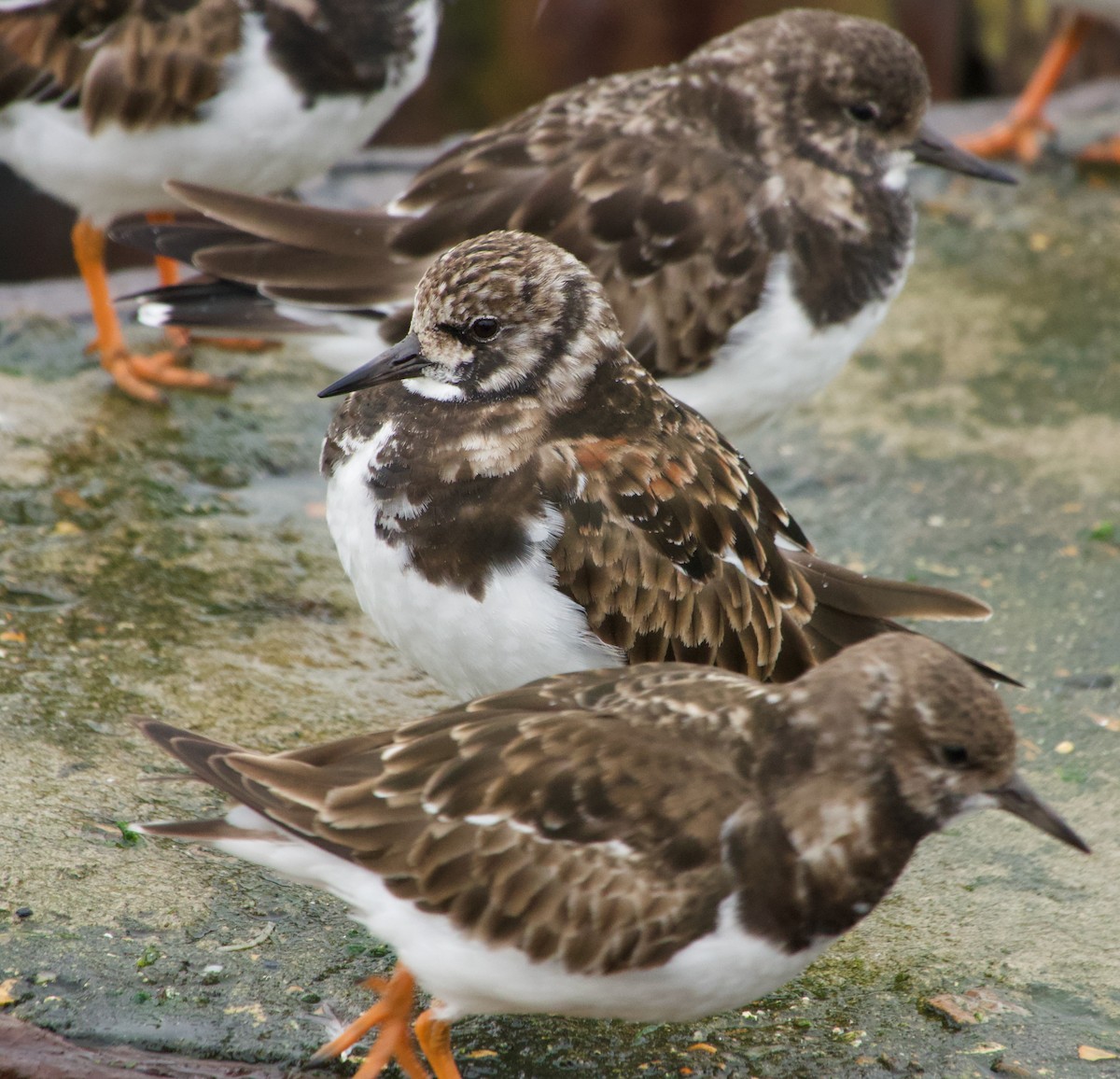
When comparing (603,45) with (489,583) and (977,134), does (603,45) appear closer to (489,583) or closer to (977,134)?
(977,134)

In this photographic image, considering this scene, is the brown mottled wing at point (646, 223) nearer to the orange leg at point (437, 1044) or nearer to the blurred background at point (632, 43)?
the orange leg at point (437, 1044)

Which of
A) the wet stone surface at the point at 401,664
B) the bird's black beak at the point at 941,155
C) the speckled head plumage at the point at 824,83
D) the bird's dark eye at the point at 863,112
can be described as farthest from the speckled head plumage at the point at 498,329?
the bird's black beak at the point at 941,155

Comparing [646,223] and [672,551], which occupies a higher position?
[646,223]

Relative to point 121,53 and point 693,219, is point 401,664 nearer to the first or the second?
point 693,219

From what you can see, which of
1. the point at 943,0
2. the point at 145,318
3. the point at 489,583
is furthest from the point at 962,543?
the point at 943,0

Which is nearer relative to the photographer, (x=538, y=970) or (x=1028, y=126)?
(x=538, y=970)

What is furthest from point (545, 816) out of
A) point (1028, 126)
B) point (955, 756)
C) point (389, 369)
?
point (1028, 126)

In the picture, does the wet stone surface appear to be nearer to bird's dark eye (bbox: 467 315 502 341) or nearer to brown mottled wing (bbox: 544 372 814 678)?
brown mottled wing (bbox: 544 372 814 678)

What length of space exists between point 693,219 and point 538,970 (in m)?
2.24

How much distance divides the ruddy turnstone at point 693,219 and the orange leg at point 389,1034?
6.14 feet

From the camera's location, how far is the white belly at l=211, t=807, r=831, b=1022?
102 inches

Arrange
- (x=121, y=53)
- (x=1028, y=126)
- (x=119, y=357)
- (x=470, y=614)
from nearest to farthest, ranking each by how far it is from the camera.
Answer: (x=470, y=614) → (x=121, y=53) → (x=119, y=357) → (x=1028, y=126)

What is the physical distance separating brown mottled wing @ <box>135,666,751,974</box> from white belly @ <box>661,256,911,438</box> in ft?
5.57

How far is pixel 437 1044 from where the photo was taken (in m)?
2.81
